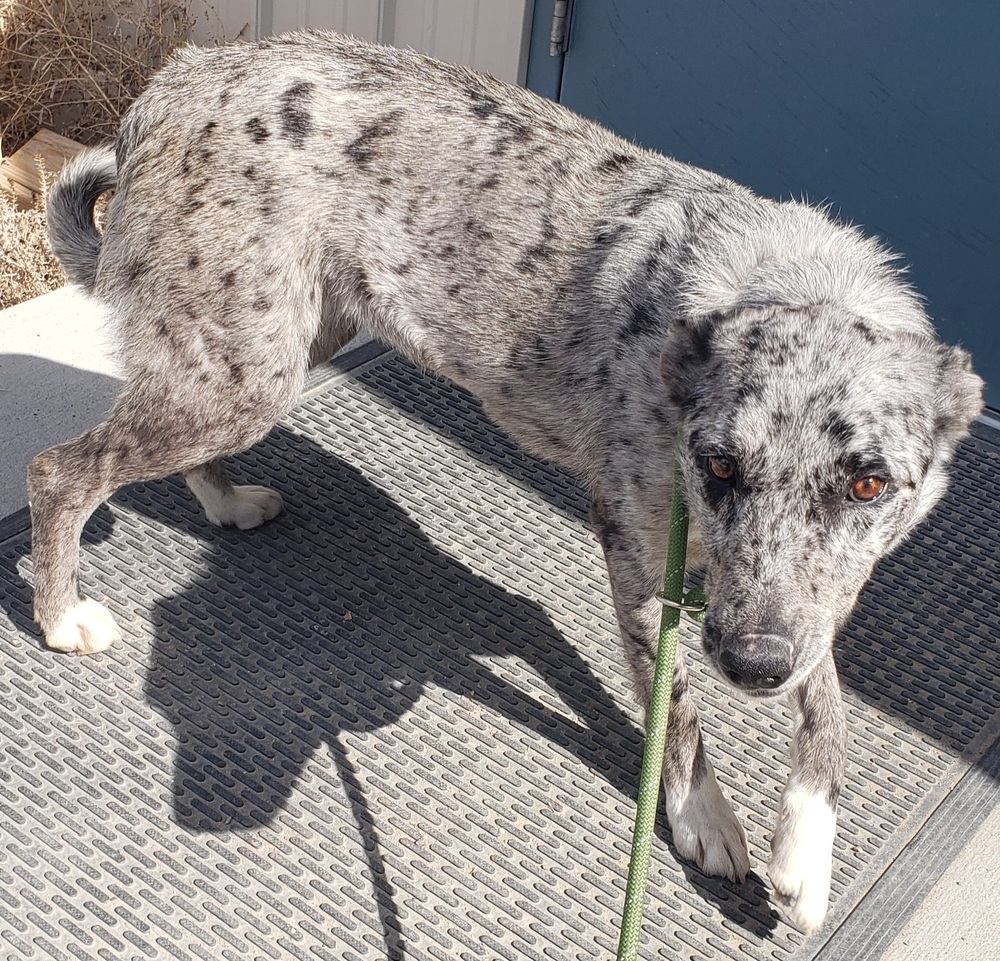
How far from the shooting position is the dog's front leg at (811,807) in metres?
2.77

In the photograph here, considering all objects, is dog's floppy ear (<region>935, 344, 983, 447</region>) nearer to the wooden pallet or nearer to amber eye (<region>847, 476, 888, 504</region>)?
amber eye (<region>847, 476, 888, 504</region>)

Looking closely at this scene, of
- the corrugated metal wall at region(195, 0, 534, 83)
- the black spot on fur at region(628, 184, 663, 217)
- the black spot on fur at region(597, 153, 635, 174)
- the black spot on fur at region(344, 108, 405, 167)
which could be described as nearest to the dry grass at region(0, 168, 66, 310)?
the corrugated metal wall at region(195, 0, 534, 83)

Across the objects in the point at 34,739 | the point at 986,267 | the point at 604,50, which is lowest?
the point at 34,739

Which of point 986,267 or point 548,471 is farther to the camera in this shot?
point 986,267

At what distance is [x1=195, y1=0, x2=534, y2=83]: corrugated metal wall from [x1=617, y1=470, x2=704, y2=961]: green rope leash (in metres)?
3.54

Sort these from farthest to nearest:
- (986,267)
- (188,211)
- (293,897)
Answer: (986,267) → (188,211) → (293,897)

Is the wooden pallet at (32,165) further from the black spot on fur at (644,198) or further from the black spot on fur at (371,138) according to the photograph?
the black spot on fur at (644,198)

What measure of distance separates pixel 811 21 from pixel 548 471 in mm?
2020

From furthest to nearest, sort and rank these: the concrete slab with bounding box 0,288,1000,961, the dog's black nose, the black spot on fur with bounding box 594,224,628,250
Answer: the black spot on fur with bounding box 594,224,628,250
the concrete slab with bounding box 0,288,1000,961
the dog's black nose

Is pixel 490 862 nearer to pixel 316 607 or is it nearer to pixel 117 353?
Answer: pixel 316 607

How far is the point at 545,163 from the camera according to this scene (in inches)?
122

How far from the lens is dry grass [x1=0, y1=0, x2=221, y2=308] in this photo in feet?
19.4

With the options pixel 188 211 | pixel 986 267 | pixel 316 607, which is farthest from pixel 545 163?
pixel 986 267

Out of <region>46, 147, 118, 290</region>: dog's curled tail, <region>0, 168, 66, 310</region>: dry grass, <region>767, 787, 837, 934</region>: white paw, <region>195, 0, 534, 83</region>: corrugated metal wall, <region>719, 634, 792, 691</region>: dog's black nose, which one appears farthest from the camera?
<region>195, 0, 534, 83</region>: corrugated metal wall
